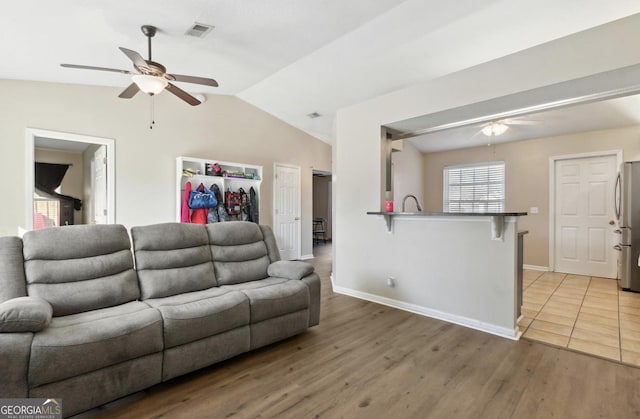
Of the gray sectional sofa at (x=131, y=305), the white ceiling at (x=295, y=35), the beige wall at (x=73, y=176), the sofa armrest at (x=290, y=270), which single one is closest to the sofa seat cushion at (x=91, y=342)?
the gray sectional sofa at (x=131, y=305)

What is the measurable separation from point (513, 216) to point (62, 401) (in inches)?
134

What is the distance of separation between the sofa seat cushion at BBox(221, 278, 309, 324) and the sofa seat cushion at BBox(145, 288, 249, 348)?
86 mm

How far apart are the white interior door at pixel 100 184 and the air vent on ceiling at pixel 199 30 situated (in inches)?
92.6

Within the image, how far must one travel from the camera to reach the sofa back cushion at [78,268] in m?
Answer: 2.07

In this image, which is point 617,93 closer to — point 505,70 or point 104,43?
point 505,70

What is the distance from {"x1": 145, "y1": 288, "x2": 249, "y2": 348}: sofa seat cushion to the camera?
2004mm

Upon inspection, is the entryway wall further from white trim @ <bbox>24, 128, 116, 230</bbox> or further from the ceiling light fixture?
white trim @ <bbox>24, 128, 116, 230</bbox>

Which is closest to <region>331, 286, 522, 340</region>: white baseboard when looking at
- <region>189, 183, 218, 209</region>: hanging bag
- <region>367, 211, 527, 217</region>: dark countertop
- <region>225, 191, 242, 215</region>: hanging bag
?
<region>367, 211, 527, 217</region>: dark countertop

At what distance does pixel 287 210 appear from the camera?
6.67 m

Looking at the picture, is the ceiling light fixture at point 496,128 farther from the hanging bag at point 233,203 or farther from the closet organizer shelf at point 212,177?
the hanging bag at point 233,203

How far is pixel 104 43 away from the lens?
10.4ft

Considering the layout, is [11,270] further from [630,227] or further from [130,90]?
[630,227]

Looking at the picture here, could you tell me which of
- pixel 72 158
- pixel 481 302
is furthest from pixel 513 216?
pixel 72 158

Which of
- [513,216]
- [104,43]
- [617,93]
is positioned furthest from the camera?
[104,43]
